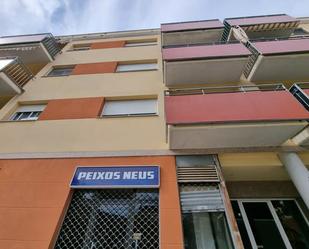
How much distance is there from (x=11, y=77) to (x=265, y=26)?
10.7 metres

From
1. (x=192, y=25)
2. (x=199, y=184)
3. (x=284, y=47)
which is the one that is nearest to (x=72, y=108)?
(x=199, y=184)

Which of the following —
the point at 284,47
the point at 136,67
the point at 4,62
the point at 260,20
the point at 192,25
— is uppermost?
the point at 192,25

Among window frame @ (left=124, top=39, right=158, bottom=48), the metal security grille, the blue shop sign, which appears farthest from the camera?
window frame @ (left=124, top=39, right=158, bottom=48)

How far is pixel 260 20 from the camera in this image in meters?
9.96

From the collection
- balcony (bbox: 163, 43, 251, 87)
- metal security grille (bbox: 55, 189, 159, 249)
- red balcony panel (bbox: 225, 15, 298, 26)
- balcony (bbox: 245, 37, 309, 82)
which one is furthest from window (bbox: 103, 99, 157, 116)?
red balcony panel (bbox: 225, 15, 298, 26)

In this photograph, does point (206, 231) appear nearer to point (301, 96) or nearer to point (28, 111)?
point (301, 96)

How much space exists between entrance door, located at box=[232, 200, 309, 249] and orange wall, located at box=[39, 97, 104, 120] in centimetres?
486

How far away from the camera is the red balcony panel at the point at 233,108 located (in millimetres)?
4594

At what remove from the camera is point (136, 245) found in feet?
12.7

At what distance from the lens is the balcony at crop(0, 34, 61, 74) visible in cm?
948

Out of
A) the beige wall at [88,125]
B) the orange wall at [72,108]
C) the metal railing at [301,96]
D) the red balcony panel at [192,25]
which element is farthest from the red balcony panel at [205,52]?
the red balcony panel at [192,25]

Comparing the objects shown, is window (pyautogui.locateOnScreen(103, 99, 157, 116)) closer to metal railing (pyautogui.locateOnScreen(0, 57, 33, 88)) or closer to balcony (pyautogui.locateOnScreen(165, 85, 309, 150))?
balcony (pyautogui.locateOnScreen(165, 85, 309, 150))

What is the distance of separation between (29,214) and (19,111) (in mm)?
4403

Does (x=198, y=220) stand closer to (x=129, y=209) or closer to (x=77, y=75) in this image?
(x=129, y=209)
